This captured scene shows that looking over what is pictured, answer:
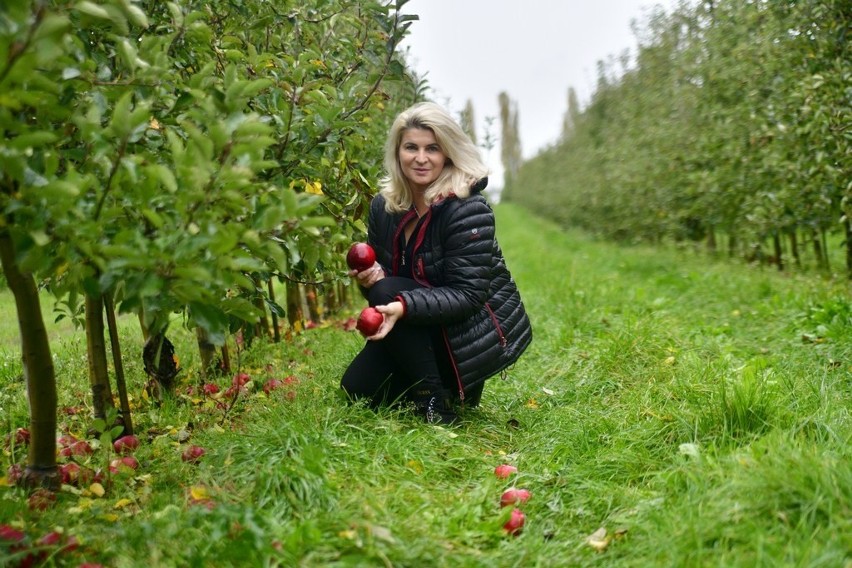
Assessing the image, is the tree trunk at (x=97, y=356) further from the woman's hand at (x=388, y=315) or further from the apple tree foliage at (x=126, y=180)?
the woman's hand at (x=388, y=315)

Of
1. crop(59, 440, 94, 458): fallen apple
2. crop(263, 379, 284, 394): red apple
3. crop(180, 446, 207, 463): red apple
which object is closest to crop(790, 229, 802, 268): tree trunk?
crop(263, 379, 284, 394): red apple

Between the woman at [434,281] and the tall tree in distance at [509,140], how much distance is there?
51.3 m

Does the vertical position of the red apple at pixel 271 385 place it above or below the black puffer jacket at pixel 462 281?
below

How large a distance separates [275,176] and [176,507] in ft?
3.91

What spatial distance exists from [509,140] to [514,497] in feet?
179

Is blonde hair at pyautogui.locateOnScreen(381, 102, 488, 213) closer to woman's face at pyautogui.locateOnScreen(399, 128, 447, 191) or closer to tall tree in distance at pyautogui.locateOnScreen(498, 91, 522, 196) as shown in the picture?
woman's face at pyautogui.locateOnScreen(399, 128, 447, 191)

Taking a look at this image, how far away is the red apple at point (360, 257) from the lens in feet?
10.0

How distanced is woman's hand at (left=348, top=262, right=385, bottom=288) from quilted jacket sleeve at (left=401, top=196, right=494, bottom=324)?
0.27 m

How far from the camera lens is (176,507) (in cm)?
209

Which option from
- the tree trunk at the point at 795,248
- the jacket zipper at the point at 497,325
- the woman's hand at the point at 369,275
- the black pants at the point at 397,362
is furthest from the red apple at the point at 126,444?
the tree trunk at the point at 795,248

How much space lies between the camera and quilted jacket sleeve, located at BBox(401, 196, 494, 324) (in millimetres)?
2938

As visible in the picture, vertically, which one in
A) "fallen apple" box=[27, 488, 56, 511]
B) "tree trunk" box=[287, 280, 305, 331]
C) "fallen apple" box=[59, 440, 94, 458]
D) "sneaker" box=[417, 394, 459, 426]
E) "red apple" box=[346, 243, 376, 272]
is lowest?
"sneaker" box=[417, 394, 459, 426]

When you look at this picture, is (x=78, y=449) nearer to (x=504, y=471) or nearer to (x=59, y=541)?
(x=59, y=541)

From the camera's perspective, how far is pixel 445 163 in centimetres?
322
